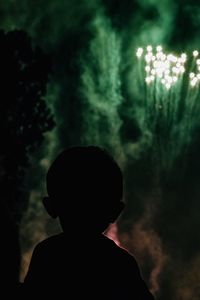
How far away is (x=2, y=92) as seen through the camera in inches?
838

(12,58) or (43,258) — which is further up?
(12,58)

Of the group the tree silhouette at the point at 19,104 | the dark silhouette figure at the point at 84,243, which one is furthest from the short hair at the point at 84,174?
the tree silhouette at the point at 19,104

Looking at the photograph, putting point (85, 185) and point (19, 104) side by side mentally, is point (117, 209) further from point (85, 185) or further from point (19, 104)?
point (19, 104)

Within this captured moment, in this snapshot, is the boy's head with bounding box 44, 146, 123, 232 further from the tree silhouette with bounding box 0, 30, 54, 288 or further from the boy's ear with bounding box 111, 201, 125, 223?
the tree silhouette with bounding box 0, 30, 54, 288

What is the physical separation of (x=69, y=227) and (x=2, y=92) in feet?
65.7

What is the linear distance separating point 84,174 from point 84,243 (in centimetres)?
28

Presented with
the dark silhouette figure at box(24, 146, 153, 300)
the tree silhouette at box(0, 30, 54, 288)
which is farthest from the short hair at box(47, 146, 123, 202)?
the tree silhouette at box(0, 30, 54, 288)

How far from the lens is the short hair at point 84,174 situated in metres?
1.95

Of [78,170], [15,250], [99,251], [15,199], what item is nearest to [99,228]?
[99,251]

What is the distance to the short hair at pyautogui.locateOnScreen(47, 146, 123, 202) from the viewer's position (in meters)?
1.95

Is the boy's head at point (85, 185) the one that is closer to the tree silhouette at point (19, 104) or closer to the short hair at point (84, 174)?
the short hair at point (84, 174)

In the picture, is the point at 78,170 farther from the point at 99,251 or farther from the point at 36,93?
the point at 36,93

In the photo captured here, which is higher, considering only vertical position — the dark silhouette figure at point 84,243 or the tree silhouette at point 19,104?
A: the tree silhouette at point 19,104

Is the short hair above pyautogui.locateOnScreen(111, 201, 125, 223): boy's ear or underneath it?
above
